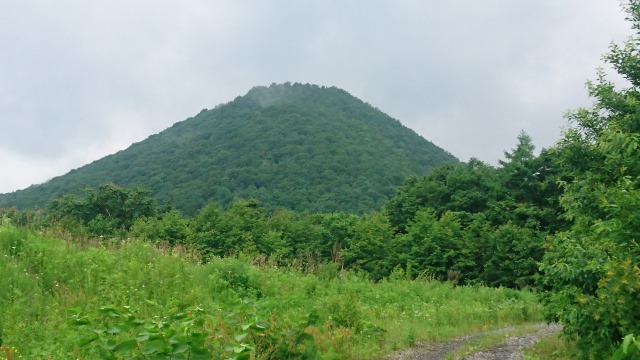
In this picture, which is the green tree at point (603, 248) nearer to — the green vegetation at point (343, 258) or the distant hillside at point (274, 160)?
the green vegetation at point (343, 258)

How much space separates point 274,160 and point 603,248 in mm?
84152

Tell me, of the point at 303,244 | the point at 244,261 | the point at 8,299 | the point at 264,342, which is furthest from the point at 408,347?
the point at 303,244

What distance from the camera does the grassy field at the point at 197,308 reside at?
6414 millimetres

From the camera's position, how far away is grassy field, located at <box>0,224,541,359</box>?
21.0 ft

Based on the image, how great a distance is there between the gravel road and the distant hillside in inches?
2158

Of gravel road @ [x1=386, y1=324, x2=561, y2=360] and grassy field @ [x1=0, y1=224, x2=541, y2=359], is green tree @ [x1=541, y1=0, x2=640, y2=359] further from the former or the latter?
grassy field @ [x1=0, y1=224, x2=541, y2=359]

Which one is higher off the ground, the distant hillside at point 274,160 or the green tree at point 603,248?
the distant hillside at point 274,160

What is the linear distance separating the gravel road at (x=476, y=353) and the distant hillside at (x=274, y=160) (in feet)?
180

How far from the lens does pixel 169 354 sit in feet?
13.0

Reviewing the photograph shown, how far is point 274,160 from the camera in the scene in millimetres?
89688

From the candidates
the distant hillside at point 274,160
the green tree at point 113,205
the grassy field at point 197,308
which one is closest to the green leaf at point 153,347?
the grassy field at point 197,308

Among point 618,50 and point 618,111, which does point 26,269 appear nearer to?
point 618,111

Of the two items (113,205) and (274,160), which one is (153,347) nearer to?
(113,205)

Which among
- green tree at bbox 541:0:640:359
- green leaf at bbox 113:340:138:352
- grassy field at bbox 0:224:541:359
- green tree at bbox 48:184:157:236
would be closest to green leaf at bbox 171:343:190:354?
grassy field at bbox 0:224:541:359
